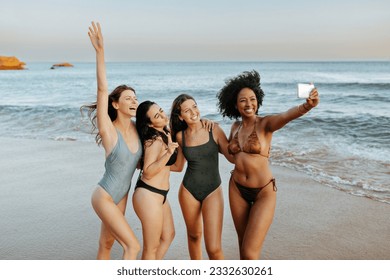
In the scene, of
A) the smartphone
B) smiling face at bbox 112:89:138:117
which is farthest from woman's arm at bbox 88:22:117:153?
the smartphone

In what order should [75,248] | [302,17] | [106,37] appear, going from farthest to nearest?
[106,37] → [302,17] → [75,248]

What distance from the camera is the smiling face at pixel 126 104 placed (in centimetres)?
372

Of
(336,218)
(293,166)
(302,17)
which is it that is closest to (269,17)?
(302,17)

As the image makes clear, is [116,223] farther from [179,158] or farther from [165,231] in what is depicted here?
[179,158]

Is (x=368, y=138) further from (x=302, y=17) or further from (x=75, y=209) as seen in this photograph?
(x=302, y=17)

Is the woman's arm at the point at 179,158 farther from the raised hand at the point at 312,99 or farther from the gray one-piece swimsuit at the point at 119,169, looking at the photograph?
the raised hand at the point at 312,99

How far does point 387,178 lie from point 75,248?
5686 mm

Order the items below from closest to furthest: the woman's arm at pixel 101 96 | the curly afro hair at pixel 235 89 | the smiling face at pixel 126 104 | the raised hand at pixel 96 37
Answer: the woman's arm at pixel 101 96
the raised hand at pixel 96 37
the smiling face at pixel 126 104
the curly afro hair at pixel 235 89

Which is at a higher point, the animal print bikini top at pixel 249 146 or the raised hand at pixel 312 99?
the raised hand at pixel 312 99

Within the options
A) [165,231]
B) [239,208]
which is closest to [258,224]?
[239,208]

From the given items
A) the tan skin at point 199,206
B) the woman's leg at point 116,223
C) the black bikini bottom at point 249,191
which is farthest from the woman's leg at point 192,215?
the woman's leg at point 116,223

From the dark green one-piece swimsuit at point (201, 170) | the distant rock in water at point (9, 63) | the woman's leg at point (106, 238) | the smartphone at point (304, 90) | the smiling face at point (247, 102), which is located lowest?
the distant rock in water at point (9, 63)

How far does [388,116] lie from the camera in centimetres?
1563

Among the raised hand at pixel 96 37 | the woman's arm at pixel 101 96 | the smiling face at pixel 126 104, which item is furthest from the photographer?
the smiling face at pixel 126 104
